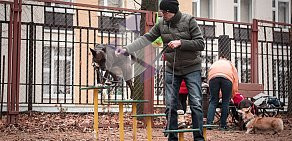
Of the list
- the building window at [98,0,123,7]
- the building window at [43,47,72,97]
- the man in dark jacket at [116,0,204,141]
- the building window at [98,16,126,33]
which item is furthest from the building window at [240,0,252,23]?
the man in dark jacket at [116,0,204,141]

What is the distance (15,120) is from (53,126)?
86 cm

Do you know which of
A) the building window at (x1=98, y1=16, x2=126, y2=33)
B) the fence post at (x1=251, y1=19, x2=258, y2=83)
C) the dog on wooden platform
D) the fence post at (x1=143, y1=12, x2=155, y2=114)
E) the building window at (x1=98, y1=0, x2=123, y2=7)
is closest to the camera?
the dog on wooden platform

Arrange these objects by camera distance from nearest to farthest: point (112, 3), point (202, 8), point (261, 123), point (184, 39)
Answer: point (184, 39) → point (261, 123) → point (112, 3) → point (202, 8)

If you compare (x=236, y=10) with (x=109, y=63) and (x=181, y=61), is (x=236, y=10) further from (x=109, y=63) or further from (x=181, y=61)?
(x=181, y=61)

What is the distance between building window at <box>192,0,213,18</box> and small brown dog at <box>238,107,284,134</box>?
561 inches

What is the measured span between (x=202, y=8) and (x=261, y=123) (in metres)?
15.1

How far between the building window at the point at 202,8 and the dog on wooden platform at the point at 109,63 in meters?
16.0

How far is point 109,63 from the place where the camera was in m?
9.32

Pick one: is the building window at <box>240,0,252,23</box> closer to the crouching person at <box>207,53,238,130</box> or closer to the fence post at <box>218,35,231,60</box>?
the fence post at <box>218,35,231,60</box>

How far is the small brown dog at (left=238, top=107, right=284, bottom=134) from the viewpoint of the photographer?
1163 cm

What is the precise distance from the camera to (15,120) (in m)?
11.0

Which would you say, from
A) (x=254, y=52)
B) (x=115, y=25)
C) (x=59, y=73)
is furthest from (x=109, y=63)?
(x=59, y=73)

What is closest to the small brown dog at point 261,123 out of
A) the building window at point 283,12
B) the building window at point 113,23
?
the building window at point 113,23

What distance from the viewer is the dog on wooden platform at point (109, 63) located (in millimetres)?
8969
